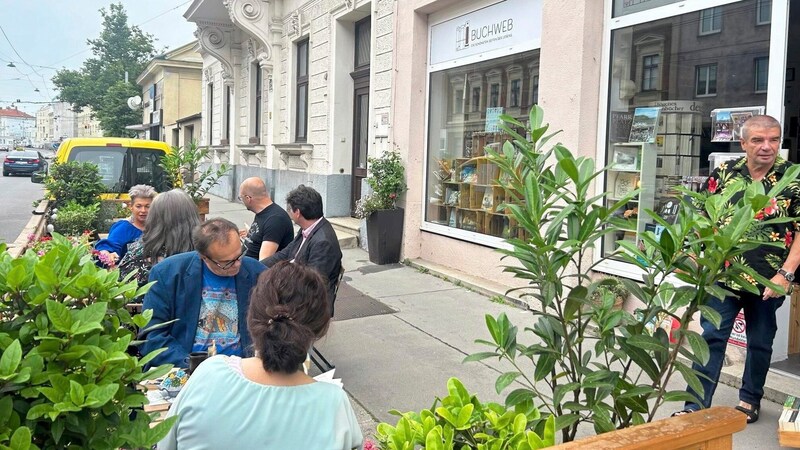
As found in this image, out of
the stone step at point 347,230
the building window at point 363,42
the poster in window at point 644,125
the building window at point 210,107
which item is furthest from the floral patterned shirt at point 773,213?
the building window at point 210,107

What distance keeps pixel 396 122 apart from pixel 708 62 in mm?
4713

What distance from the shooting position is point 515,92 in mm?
7703

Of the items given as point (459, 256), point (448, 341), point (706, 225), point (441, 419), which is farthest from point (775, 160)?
point (459, 256)

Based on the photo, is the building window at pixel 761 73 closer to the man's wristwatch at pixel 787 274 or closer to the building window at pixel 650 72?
the building window at pixel 650 72

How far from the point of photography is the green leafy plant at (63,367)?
5.08 ft

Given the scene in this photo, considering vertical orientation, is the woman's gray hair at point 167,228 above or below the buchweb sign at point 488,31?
below

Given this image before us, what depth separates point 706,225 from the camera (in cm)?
207

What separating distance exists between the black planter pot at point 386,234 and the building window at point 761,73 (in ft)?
16.5

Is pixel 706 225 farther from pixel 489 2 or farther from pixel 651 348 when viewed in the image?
pixel 489 2

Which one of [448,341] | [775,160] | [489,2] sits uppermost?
[489,2]

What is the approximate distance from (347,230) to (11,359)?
9.45 metres

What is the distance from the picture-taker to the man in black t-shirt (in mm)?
5309

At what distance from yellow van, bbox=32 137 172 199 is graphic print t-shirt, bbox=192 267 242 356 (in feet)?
20.9

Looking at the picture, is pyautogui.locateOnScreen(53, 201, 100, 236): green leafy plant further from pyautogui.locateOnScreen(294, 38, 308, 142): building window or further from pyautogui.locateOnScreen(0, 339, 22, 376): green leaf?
pyautogui.locateOnScreen(0, 339, 22, 376): green leaf
